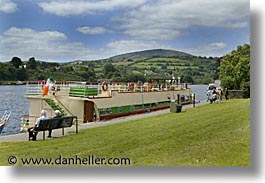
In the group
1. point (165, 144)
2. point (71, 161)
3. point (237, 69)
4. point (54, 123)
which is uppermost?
point (237, 69)

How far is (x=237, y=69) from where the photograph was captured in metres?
9.51

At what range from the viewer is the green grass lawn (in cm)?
731

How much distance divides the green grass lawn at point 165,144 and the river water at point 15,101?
1.23 metres

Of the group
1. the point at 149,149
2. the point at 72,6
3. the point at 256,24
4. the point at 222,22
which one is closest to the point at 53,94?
the point at 72,6

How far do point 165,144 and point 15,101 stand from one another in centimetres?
415

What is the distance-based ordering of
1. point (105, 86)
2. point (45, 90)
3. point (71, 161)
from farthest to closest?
1. point (105, 86)
2. point (45, 90)
3. point (71, 161)

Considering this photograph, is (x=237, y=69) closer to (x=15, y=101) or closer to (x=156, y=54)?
(x=156, y=54)

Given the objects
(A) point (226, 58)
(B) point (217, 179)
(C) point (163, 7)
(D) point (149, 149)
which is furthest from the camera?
(A) point (226, 58)

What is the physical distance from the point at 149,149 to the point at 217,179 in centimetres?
134

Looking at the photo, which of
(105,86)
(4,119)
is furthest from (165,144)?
(4,119)

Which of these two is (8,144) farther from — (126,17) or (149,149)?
(126,17)

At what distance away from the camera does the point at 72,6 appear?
823 centimetres

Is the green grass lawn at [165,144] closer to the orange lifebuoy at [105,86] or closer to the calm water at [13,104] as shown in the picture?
the calm water at [13,104]

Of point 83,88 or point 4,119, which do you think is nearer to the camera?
point 83,88
